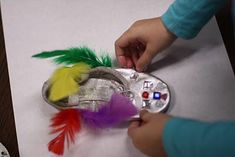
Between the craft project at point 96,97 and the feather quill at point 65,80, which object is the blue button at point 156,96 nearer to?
the craft project at point 96,97

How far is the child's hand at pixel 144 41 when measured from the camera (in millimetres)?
587

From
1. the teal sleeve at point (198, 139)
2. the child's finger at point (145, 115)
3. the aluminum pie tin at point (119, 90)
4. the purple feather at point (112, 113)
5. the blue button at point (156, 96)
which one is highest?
the aluminum pie tin at point (119, 90)

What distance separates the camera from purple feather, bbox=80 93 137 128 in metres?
0.54

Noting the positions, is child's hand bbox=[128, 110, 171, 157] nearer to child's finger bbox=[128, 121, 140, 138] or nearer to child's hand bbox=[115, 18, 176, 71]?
child's finger bbox=[128, 121, 140, 138]

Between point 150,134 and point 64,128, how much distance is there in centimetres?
13

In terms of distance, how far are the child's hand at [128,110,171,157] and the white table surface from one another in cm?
3

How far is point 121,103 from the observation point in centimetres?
54

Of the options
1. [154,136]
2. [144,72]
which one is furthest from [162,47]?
[154,136]

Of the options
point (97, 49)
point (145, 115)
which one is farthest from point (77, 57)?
point (145, 115)

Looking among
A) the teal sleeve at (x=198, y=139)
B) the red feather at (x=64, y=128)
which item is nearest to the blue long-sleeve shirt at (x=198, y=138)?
the teal sleeve at (x=198, y=139)

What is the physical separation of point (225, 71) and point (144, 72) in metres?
0.13

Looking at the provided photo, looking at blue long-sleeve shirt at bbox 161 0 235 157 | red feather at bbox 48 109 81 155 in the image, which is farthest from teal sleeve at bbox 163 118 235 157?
red feather at bbox 48 109 81 155

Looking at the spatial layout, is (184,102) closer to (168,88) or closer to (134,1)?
(168,88)

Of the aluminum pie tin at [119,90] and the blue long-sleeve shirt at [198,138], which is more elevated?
the aluminum pie tin at [119,90]
